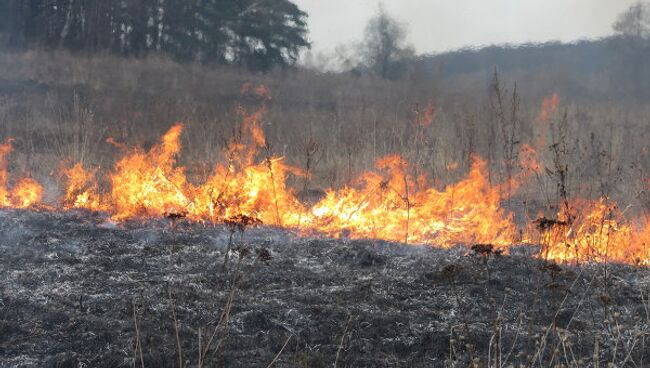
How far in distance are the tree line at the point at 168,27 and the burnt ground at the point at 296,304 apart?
66.6ft

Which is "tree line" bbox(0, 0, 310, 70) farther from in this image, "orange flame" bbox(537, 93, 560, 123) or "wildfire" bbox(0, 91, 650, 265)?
"wildfire" bbox(0, 91, 650, 265)

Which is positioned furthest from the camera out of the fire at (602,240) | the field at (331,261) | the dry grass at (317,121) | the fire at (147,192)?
the dry grass at (317,121)

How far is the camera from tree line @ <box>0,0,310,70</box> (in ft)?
81.6

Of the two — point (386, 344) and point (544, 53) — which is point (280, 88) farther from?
point (386, 344)

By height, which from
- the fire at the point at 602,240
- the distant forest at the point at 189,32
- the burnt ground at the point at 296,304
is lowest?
the burnt ground at the point at 296,304

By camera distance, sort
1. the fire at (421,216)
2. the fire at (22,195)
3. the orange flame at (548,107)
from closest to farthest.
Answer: the fire at (421,216) < the fire at (22,195) < the orange flame at (548,107)

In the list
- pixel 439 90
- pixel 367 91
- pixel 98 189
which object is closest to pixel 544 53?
pixel 439 90

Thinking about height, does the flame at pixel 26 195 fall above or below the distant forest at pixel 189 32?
below

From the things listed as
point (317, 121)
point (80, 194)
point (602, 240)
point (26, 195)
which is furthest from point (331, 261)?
point (317, 121)

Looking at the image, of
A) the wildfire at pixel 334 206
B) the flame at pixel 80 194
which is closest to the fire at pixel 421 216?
the wildfire at pixel 334 206

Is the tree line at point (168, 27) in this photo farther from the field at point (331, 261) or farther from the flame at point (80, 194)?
the flame at point (80, 194)

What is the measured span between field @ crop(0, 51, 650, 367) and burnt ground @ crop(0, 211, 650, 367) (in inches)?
0.7

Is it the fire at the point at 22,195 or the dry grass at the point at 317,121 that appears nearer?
the fire at the point at 22,195

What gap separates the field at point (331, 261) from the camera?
3684 millimetres
